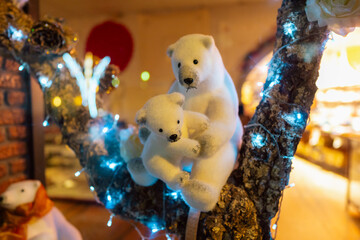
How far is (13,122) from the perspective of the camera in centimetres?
105

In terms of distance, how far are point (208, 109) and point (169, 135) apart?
5.6 inches

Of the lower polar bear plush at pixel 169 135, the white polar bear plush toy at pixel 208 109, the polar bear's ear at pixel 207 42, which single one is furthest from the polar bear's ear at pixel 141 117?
the polar bear's ear at pixel 207 42

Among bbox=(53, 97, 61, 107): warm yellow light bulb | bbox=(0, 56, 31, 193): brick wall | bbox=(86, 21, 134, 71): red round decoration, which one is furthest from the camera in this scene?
bbox=(86, 21, 134, 71): red round decoration

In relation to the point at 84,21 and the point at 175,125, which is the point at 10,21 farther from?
the point at 84,21

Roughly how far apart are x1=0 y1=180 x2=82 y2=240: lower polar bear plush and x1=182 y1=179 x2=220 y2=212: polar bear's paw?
0.59 m

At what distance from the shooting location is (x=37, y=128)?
3.80 ft

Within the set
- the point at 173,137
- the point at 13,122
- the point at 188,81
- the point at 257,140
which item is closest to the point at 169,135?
the point at 173,137

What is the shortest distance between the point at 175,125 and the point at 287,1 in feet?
1.29

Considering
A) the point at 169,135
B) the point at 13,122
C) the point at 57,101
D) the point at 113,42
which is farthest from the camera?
the point at 113,42

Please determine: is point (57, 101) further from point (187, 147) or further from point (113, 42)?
point (113, 42)

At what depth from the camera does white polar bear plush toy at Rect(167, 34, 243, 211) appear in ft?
1.51

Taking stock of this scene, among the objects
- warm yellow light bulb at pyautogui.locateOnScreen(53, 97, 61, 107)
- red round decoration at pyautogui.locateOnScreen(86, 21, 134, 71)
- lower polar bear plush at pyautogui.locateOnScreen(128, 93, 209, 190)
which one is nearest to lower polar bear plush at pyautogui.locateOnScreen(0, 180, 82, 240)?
warm yellow light bulb at pyautogui.locateOnScreen(53, 97, 61, 107)

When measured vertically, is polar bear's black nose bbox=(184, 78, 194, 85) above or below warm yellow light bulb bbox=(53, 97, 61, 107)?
above

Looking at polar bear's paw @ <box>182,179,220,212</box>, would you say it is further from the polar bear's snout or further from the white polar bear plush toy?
the polar bear's snout
